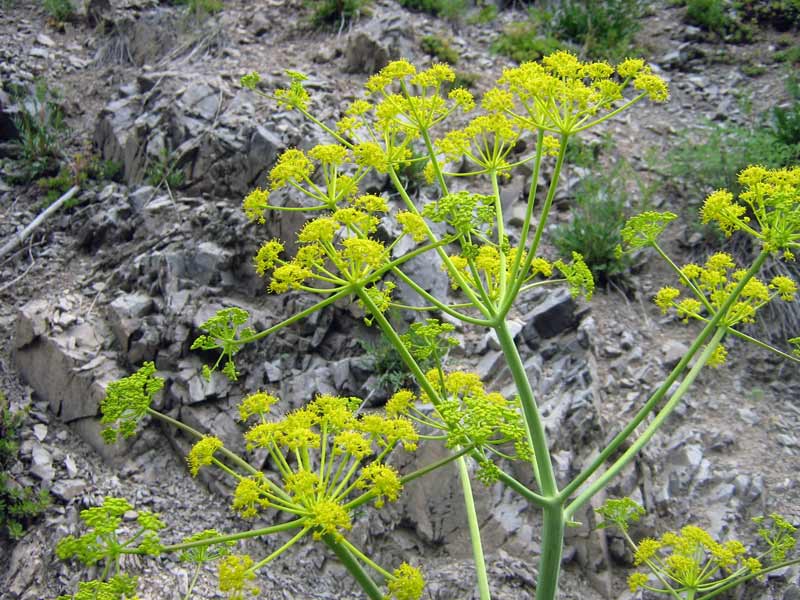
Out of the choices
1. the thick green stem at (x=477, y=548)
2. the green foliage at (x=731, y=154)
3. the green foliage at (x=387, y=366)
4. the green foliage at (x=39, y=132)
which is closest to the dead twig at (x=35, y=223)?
the green foliage at (x=39, y=132)

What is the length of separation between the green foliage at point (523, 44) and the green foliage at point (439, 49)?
83 centimetres

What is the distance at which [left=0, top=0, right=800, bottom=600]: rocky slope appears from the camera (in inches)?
208

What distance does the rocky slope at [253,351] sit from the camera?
529 centimetres

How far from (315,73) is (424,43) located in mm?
1808

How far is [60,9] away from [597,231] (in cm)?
896

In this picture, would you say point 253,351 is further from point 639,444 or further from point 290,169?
point 639,444

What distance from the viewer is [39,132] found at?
27.9 ft

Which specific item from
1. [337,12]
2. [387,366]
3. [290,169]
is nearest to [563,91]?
[290,169]

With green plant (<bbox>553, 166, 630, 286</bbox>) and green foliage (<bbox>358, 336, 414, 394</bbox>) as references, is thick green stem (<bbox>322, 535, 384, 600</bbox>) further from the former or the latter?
green plant (<bbox>553, 166, 630, 286</bbox>)

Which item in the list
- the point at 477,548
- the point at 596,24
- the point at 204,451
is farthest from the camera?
the point at 596,24

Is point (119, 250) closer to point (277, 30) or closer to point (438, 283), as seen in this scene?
point (438, 283)

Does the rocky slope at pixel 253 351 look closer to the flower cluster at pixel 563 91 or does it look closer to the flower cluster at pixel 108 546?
the flower cluster at pixel 108 546

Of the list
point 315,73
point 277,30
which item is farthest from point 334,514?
point 277,30

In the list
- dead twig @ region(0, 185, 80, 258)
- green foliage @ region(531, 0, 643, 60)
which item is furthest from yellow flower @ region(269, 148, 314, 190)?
green foliage @ region(531, 0, 643, 60)
